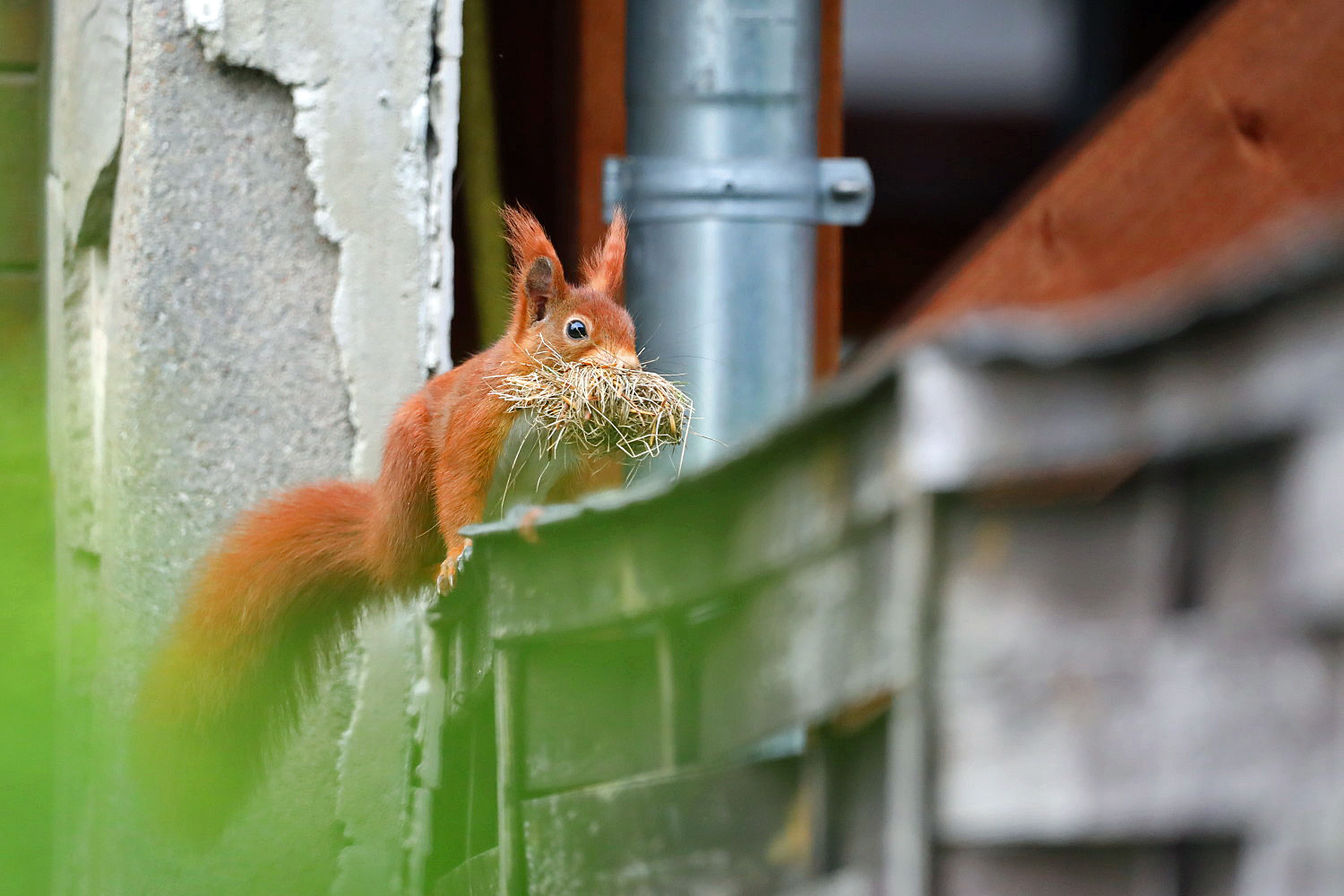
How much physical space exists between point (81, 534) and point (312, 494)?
0.49m

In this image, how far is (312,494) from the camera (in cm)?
154

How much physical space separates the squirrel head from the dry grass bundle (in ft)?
0.21

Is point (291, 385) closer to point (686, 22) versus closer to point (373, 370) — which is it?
point (373, 370)

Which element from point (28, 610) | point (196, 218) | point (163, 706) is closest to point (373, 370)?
point (196, 218)

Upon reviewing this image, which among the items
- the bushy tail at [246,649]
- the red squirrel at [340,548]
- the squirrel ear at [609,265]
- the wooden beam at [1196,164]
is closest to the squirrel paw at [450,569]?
the red squirrel at [340,548]

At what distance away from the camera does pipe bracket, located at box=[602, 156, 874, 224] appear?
1480 millimetres

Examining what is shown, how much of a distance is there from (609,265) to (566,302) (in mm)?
72

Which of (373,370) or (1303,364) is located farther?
(373,370)

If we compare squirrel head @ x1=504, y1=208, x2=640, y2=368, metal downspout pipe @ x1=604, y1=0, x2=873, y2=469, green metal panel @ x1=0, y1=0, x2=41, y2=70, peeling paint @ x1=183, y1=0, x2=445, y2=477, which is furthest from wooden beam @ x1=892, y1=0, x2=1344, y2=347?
green metal panel @ x1=0, y1=0, x2=41, y2=70

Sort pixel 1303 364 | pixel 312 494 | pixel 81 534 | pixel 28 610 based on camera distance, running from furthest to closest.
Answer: pixel 81 534, pixel 312 494, pixel 28 610, pixel 1303 364

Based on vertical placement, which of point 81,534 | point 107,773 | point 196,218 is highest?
point 196,218

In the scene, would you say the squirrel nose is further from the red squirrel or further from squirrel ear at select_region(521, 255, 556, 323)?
squirrel ear at select_region(521, 255, 556, 323)

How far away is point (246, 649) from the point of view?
147 cm

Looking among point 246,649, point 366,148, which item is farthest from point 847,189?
point 246,649
